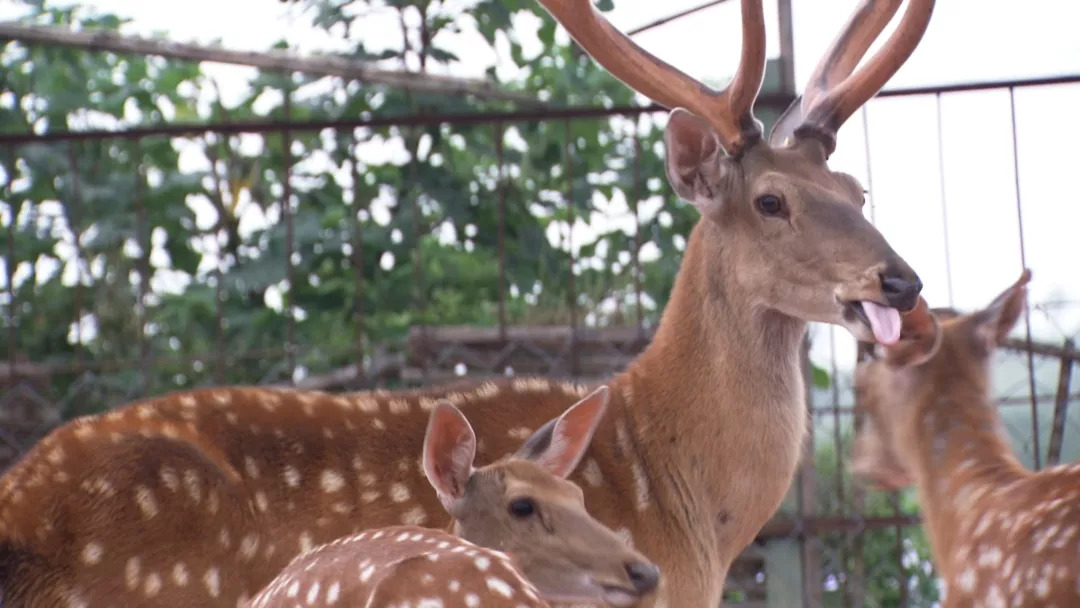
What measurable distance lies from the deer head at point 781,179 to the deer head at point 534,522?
2.74 ft

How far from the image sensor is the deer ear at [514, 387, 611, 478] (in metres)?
3.55

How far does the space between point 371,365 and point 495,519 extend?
139 inches

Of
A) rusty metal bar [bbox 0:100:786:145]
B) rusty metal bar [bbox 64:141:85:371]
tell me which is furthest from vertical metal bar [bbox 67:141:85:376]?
rusty metal bar [bbox 0:100:786:145]

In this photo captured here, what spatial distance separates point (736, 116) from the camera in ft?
13.4

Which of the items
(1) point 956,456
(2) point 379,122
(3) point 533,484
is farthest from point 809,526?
(3) point 533,484

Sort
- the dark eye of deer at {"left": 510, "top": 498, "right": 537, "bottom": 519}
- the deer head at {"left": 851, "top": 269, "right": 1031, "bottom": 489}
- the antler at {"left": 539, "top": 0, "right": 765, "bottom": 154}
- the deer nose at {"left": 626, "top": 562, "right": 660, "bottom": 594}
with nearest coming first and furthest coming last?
the deer nose at {"left": 626, "top": 562, "right": 660, "bottom": 594}
the dark eye of deer at {"left": 510, "top": 498, "right": 537, "bottom": 519}
the antler at {"left": 539, "top": 0, "right": 765, "bottom": 154}
the deer head at {"left": 851, "top": 269, "right": 1031, "bottom": 489}

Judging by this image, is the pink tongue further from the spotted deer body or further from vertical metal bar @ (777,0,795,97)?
vertical metal bar @ (777,0,795,97)

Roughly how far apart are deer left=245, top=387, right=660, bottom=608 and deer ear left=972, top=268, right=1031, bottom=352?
5.77 ft

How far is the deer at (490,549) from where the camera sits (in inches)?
97.5

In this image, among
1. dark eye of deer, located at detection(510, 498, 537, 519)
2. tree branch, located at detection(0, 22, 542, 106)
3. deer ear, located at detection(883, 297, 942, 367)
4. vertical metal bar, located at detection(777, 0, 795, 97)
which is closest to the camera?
dark eye of deer, located at detection(510, 498, 537, 519)

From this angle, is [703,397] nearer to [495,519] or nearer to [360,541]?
[495,519]

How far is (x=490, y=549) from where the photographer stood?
2965 millimetres

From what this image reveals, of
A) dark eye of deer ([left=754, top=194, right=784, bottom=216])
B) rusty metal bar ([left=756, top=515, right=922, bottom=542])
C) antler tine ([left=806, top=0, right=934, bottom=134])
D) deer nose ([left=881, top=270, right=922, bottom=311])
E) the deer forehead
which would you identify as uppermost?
antler tine ([left=806, top=0, right=934, bottom=134])

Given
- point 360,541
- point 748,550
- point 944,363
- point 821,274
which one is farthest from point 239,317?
point 360,541
